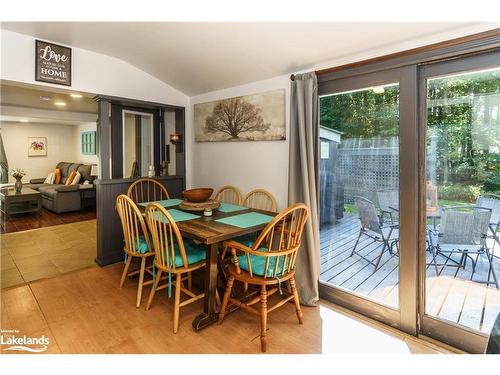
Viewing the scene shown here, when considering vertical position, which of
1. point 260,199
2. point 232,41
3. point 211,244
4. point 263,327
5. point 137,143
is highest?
point 232,41

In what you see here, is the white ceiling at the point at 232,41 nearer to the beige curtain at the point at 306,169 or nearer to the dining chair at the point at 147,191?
the beige curtain at the point at 306,169

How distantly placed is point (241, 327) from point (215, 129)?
228cm

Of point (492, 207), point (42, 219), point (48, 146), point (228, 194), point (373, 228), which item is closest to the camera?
point (492, 207)

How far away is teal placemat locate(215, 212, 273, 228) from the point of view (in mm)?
2184

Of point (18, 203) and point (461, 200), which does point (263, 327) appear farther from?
point (18, 203)

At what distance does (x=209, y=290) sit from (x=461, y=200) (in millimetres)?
1844

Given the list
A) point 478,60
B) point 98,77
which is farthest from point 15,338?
point 478,60

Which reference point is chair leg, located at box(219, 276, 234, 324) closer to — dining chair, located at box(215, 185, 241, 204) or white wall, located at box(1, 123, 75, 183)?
dining chair, located at box(215, 185, 241, 204)

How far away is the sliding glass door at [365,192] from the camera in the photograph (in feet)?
7.08

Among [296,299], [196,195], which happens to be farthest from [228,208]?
[296,299]

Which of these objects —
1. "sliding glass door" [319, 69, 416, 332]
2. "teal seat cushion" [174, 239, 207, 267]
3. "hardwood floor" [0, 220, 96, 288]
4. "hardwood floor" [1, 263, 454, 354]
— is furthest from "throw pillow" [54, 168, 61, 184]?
"sliding glass door" [319, 69, 416, 332]

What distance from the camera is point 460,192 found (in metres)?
1.94

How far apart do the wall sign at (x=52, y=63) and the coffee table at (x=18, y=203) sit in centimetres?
373

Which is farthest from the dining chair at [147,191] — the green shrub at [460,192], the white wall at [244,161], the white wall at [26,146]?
the white wall at [26,146]
